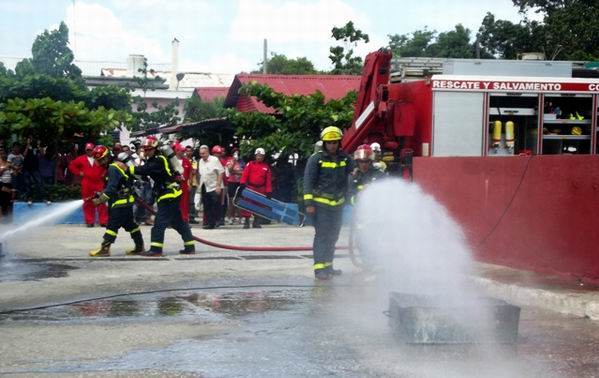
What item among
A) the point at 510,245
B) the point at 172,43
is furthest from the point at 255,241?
the point at 172,43

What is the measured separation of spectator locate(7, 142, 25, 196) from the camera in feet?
64.1

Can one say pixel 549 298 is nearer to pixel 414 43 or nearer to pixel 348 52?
pixel 348 52

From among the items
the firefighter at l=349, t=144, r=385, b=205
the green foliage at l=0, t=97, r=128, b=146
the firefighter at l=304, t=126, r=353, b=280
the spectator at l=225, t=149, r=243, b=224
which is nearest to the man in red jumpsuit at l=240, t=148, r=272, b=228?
the spectator at l=225, t=149, r=243, b=224

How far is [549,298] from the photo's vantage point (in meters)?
8.93

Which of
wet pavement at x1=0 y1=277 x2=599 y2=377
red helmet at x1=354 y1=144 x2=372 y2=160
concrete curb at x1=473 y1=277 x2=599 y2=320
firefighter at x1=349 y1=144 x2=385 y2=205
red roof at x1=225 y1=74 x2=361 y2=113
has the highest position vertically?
red roof at x1=225 y1=74 x2=361 y2=113

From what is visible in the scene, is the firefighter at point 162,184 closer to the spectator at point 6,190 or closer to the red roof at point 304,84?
the spectator at point 6,190

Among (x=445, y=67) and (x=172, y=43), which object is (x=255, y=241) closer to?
(x=445, y=67)

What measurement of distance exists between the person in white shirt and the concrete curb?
9.86 meters

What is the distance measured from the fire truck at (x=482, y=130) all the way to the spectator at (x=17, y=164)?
705 centimetres

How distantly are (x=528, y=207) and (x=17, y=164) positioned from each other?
489 inches

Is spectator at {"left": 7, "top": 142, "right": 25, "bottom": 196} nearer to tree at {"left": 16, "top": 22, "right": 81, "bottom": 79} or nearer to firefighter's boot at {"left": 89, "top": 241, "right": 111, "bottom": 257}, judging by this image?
firefighter's boot at {"left": 89, "top": 241, "right": 111, "bottom": 257}

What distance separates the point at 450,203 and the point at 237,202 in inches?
285

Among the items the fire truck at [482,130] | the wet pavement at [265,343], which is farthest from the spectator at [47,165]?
the wet pavement at [265,343]

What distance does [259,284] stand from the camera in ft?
35.1
